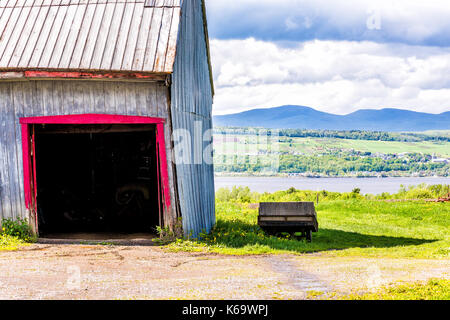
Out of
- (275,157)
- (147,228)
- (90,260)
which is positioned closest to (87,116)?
(90,260)

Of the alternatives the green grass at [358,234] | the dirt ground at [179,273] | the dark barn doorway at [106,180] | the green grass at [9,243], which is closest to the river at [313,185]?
the green grass at [358,234]

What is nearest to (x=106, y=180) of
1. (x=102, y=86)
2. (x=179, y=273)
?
(x=102, y=86)

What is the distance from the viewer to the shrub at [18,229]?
1409cm

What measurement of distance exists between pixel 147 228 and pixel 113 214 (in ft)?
7.31

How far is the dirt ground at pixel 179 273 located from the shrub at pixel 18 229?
0.74 metres

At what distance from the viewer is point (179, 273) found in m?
10.3

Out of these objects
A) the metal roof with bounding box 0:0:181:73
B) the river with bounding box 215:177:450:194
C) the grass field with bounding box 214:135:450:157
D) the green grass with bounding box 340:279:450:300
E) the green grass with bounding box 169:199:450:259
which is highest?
the metal roof with bounding box 0:0:181:73

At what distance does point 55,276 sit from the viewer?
971 cm

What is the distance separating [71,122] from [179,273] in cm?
573

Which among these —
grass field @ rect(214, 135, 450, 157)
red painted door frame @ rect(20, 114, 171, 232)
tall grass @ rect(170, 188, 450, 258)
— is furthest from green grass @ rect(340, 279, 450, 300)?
grass field @ rect(214, 135, 450, 157)

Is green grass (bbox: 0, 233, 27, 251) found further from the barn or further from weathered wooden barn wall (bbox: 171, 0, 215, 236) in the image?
weathered wooden barn wall (bbox: 171, 0, 215, 236)

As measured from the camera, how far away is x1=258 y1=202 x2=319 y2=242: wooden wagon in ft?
53.1
